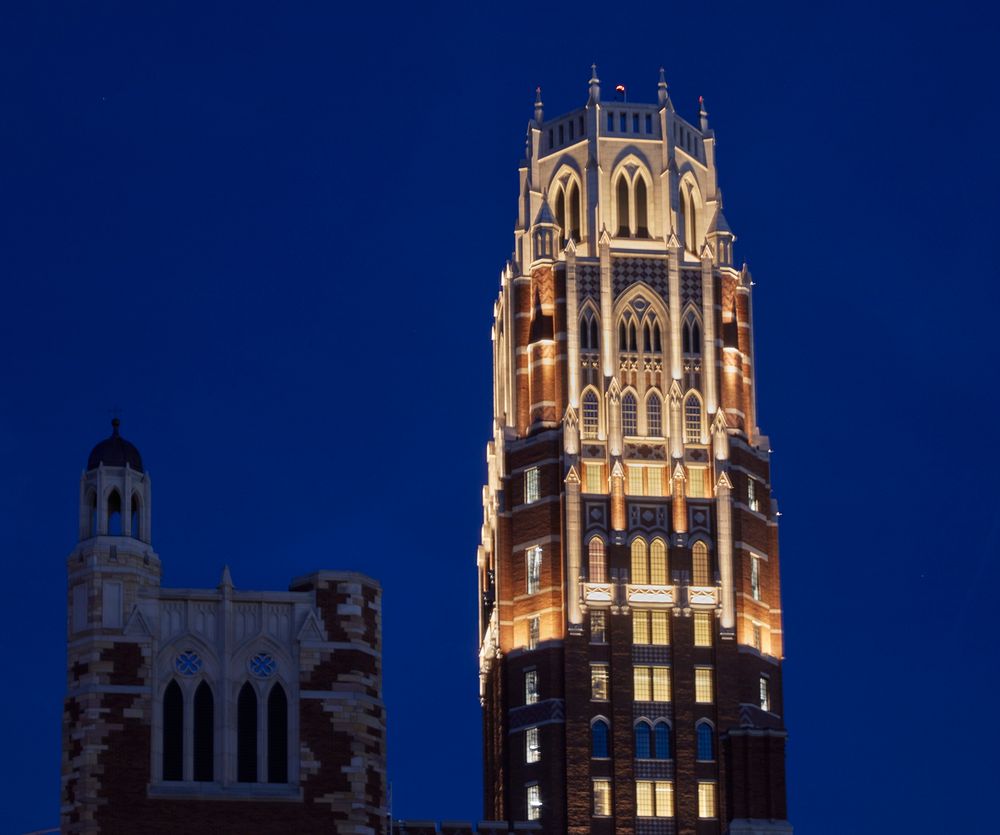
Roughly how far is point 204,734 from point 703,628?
195 ft

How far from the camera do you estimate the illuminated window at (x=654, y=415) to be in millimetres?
189125

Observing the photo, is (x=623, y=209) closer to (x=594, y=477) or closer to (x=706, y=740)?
(x=594, y=477)

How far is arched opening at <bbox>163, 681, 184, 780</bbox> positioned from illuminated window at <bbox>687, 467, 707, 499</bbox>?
61.9 meters

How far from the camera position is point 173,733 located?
130 meters

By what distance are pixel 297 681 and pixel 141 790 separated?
7.39 metres

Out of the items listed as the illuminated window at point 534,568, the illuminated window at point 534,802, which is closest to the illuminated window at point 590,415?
the illuminated window at point 534,568

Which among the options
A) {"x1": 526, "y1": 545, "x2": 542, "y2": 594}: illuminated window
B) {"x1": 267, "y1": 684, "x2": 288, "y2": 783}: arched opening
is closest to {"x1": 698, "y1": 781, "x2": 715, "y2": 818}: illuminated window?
{"x1": 526, "y1": 545, "x2": 542, "y2": 594}: illuminated window

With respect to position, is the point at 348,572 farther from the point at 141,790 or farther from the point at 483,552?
the point at 483,552

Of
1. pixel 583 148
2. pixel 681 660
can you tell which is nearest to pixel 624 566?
pixel 681 660

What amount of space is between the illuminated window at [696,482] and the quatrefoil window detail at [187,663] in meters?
61.2

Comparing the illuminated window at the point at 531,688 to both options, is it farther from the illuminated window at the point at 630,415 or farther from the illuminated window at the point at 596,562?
the illuminated window at the point at 630,415

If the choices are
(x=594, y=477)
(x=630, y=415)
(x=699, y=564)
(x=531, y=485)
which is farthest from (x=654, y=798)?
(x=630, y=415)

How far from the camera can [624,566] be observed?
186 meters

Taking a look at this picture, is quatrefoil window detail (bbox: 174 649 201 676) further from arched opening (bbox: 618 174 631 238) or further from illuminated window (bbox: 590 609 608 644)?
arched opening (bbox: 618 174 631 238)
